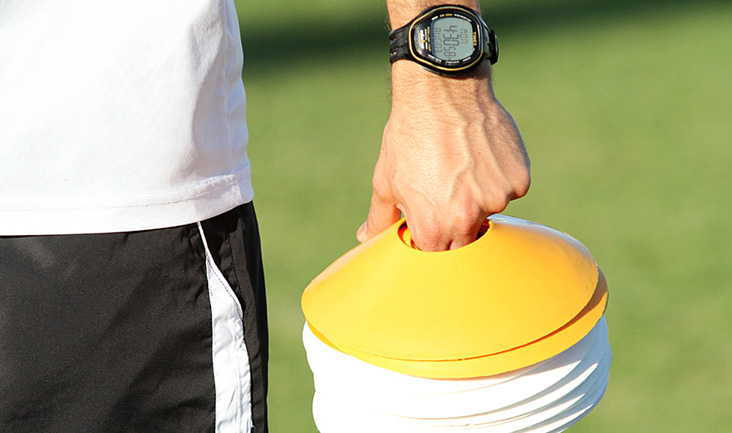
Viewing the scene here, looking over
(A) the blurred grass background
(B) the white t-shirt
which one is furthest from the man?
(A) the blurred grass background

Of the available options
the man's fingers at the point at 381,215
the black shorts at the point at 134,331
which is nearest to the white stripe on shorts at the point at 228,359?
the black shorts at the point at 134,331

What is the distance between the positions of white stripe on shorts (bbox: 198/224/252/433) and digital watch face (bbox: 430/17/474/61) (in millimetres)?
462

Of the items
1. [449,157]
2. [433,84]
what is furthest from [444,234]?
[433,84]

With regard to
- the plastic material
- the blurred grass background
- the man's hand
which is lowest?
the blurred grass background

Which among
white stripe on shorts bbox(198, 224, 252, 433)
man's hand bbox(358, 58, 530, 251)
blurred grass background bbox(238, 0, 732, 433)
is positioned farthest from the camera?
blurred grass background bbox(238, 0, 732, 433)

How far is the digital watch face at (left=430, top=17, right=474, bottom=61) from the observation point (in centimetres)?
122

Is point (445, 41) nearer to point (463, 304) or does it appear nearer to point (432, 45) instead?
point (432, 45)

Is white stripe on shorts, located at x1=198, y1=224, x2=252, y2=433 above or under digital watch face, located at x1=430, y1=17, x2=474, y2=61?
under

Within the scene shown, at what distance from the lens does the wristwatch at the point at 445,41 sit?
1.23 m

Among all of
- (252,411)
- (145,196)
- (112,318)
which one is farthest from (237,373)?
(145,196)

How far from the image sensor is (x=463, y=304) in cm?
111

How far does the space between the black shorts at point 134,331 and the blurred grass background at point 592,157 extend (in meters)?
1.47

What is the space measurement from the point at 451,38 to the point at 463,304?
40 centimetres

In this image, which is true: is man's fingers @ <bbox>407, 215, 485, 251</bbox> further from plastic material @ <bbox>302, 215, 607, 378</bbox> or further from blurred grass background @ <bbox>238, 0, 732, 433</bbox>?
blurred grass background @ <bbox>238, 0, 732, 433</bbox>
